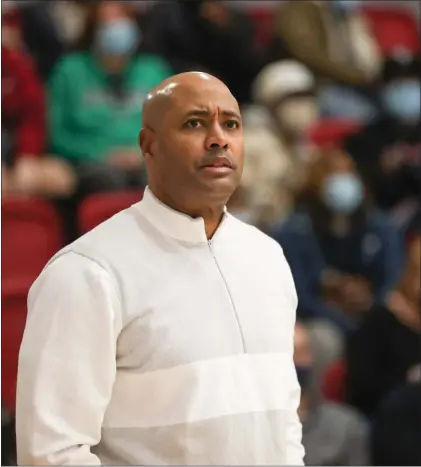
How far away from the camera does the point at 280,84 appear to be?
409 centimetres

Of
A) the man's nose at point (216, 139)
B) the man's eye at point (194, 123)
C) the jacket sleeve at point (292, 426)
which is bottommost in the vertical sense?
the jacket sleeve at point (292, 426)

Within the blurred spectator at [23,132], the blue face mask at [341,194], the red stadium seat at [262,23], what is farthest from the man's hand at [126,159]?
the red stadium seat at [262,23]

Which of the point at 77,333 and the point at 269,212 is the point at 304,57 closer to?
the point at 269,212

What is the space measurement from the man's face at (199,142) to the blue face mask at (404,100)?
3191 millimetres

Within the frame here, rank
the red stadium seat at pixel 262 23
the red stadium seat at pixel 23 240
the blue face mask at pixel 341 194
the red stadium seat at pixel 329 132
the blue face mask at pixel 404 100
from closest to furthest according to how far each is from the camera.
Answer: the red stadium seat at pixel 23 240 < the blue face mask at pixel 341 194 < the red stadium seat at pixel 329 132 < the blue face mask at pixel 404 100 < the red stadium seat at pixel 262 23

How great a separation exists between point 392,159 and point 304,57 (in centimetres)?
65

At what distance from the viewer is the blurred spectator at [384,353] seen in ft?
9.77

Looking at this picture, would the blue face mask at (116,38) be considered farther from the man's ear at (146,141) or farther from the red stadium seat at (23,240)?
the man's ear at (146,141)

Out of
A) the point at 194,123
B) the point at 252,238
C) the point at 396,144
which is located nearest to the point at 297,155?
the point at 396,144

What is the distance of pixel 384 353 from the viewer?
300 centimetres

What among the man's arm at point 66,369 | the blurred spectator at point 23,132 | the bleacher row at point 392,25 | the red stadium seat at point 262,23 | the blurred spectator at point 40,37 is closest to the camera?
the man's arm at point 66,369

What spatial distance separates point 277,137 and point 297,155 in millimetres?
98

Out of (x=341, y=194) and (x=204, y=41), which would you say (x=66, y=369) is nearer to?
(x=341, y=194)

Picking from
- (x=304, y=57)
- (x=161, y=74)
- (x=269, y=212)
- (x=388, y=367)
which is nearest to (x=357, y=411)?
(x=388, y=367)
